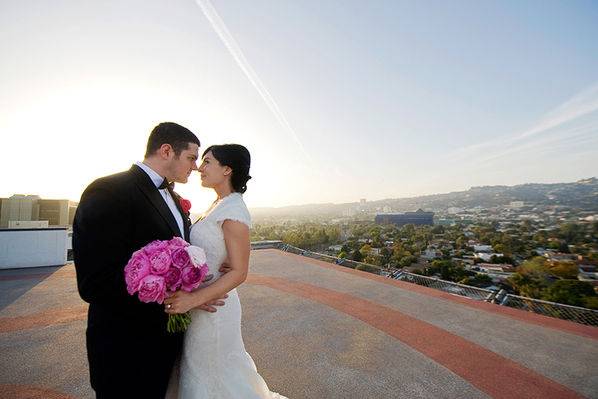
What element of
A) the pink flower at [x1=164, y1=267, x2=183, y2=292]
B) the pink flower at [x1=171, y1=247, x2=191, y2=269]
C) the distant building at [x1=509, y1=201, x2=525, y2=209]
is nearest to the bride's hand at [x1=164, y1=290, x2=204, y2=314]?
the pink flower at [x1=164, y1=267, x2=183, y2=292]

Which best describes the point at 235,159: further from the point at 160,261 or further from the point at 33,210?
the point at 33,210

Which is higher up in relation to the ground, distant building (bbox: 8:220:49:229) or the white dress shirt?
the white dress shirt

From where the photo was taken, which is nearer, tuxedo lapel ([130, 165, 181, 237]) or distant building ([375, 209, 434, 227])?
tuxedo lapel ([130, 165, 181, 237])

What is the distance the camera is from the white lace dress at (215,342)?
87.4 inches

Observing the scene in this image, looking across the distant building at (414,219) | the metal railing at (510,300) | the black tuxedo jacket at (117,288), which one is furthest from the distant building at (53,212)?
the distant building at (414,219)

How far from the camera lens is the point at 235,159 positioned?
8.20 ft

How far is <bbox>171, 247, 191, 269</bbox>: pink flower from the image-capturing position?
5.29 ft

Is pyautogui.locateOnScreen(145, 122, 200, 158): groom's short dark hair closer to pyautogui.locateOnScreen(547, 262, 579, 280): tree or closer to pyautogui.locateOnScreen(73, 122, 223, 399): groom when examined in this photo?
pyautogui.locateOnScreen(73, 122, 223, 399): groom

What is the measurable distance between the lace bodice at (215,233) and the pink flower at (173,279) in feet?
1.88

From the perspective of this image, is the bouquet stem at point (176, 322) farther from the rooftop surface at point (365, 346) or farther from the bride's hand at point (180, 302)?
the rooftop surface at point (365, 346)

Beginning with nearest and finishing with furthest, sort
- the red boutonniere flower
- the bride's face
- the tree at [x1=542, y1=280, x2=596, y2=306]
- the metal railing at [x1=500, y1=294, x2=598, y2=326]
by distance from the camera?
1. the bride's face
2. the red boutonniere flower
3. the metal railing at [x1=500, y1=294, x2=598, y2=326]
4. the tree at [x1=542, y1=280, x2=596, y2=306]

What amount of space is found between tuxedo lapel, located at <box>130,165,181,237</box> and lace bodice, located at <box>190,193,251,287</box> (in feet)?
0.67

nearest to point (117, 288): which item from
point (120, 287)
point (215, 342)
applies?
point (120, 287)

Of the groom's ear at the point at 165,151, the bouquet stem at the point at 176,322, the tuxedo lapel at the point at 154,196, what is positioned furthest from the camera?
the groom's ear at the point at 165,151
